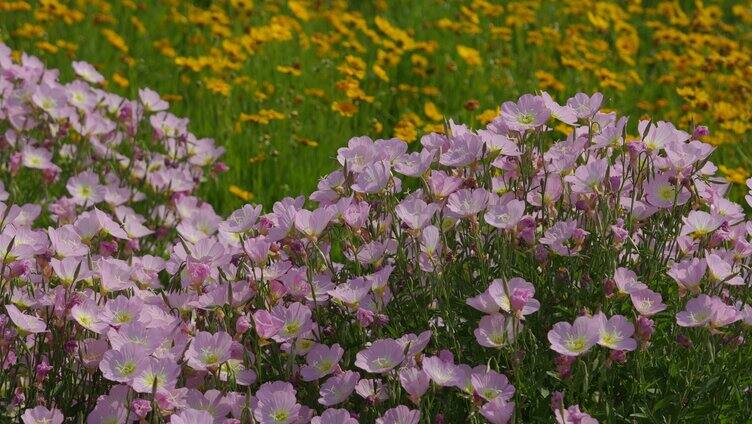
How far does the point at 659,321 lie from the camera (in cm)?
217

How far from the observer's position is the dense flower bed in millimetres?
1941

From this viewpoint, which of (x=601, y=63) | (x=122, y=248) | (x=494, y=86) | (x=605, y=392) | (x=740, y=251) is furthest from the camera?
(x=601, y=63)

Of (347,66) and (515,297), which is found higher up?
(515,297)

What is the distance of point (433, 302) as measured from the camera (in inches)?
87.4

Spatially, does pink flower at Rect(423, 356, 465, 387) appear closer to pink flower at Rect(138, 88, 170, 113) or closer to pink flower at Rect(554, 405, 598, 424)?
pink flower at Rect(554, 405, 598, 424)

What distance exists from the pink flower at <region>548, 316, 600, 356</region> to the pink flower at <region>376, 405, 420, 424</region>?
26 cm

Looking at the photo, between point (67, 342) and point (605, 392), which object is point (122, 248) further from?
point (605, 392)

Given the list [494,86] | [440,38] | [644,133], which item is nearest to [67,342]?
[644,133]

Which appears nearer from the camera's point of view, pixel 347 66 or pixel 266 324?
pixel 266 324

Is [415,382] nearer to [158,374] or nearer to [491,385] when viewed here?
[491,385]

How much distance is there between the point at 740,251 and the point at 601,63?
10.5ft

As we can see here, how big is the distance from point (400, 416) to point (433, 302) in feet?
1.28

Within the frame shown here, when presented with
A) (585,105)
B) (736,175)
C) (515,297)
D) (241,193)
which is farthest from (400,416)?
(736,175)

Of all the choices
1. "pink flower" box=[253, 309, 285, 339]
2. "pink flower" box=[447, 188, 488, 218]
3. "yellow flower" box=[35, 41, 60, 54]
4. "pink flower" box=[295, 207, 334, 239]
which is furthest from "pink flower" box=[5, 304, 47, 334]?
"yellow flower" box=[35, 41, 60, 54]
